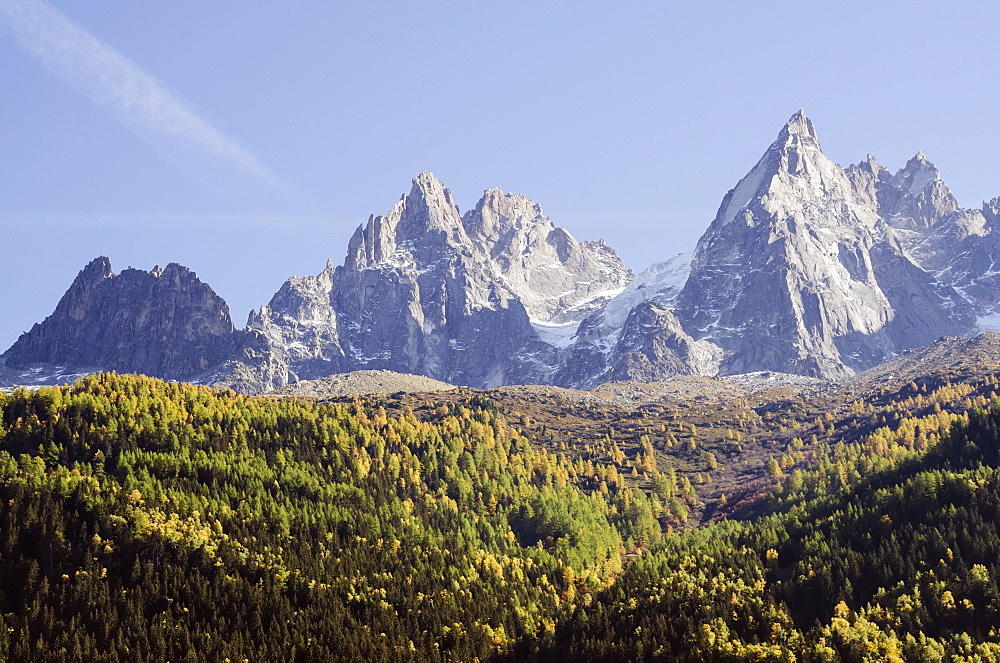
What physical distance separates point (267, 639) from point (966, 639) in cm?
14053

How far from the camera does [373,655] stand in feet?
655

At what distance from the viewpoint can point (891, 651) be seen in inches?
7559

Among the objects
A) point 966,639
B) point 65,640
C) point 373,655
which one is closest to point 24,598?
point 65,640

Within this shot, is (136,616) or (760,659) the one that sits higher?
(136,616)

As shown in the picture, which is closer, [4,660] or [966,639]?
[4,660]

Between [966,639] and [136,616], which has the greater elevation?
[136,616]

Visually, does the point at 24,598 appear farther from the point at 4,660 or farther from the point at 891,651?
the point at 891,651

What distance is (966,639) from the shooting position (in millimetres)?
191375

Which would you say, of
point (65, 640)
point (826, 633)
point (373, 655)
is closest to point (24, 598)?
point (65, 640)

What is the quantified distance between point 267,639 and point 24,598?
49.4 metres

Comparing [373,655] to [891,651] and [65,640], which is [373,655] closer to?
[65,640]

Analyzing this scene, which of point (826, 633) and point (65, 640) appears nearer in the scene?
point (65, 640)

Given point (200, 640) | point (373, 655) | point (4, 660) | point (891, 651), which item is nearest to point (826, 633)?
point (891, 651)

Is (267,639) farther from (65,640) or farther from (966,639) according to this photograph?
(966,639)
